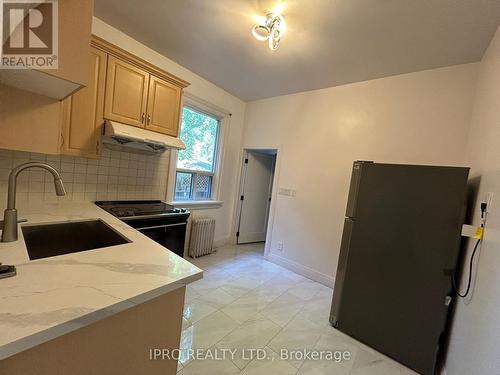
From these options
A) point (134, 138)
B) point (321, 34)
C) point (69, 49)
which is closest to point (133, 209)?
point (134, 138)

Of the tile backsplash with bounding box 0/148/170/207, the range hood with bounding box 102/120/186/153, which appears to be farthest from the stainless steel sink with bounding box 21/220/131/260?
the range hood with bounding box 102/120/186/153

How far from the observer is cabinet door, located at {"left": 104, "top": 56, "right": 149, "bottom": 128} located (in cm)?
207

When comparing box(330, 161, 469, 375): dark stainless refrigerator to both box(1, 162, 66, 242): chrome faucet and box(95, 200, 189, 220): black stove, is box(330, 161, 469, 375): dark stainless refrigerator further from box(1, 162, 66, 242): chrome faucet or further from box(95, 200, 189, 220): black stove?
box(1, 162, 66, 242): chrome faucet

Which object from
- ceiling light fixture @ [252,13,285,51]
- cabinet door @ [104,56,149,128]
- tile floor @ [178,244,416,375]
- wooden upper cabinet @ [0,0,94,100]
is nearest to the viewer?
wooden upper cabinet @ [0,0,94,100]

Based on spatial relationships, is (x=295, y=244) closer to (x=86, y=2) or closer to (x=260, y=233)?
(x=260, y=233)

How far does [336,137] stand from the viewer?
116 inches

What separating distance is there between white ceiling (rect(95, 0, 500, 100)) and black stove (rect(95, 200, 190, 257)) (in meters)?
1.81

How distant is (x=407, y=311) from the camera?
5.66 ft

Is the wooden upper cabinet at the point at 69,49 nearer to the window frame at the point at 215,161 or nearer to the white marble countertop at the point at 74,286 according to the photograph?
the white marble countertop at the point at 74,286

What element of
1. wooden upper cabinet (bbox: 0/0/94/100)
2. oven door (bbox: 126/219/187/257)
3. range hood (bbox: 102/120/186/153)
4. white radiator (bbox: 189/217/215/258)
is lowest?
white radiator (bbox: 189/217/215/258)

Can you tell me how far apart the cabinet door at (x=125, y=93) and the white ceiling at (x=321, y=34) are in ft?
1.52

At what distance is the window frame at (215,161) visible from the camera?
3047mm

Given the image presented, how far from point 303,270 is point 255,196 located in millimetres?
1713

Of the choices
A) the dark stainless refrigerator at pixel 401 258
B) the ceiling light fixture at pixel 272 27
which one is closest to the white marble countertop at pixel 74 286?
the dark stainless refrigerator at pixel 401 258
